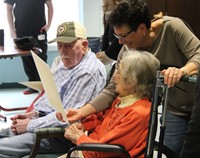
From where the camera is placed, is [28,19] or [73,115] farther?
[28,19]

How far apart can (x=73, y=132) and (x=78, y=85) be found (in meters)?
0.30

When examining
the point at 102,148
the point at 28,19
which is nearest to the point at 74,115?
the point at 102,148

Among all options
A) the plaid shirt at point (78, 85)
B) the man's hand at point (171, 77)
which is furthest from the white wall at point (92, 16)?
the man's hand at point (171, 77)

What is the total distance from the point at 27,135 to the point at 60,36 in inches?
24.3

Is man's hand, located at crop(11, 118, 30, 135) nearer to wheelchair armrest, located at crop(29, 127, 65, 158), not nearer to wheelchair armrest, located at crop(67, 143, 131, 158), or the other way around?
wheelchair armrest, located at crop(29, 127, 65, 158)

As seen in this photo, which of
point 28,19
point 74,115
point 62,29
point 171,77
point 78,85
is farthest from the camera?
point 28,19

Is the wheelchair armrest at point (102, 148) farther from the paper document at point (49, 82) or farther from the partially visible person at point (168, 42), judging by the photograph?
the partially visible person at point (168, 42)

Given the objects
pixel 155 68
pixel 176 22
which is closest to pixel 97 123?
pixel 155 68

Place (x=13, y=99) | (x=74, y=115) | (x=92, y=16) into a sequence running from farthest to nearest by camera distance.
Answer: (x=92, y=16)
(x=13, y=99)
(x=74, y=115)

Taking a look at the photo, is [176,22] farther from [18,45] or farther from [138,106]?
[18,45]

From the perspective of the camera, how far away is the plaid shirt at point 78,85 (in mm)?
1896

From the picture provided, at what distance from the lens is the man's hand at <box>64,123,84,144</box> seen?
1.70m

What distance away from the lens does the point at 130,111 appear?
1580 millimetres

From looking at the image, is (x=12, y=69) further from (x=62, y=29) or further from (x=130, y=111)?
(x=130, y=111)
